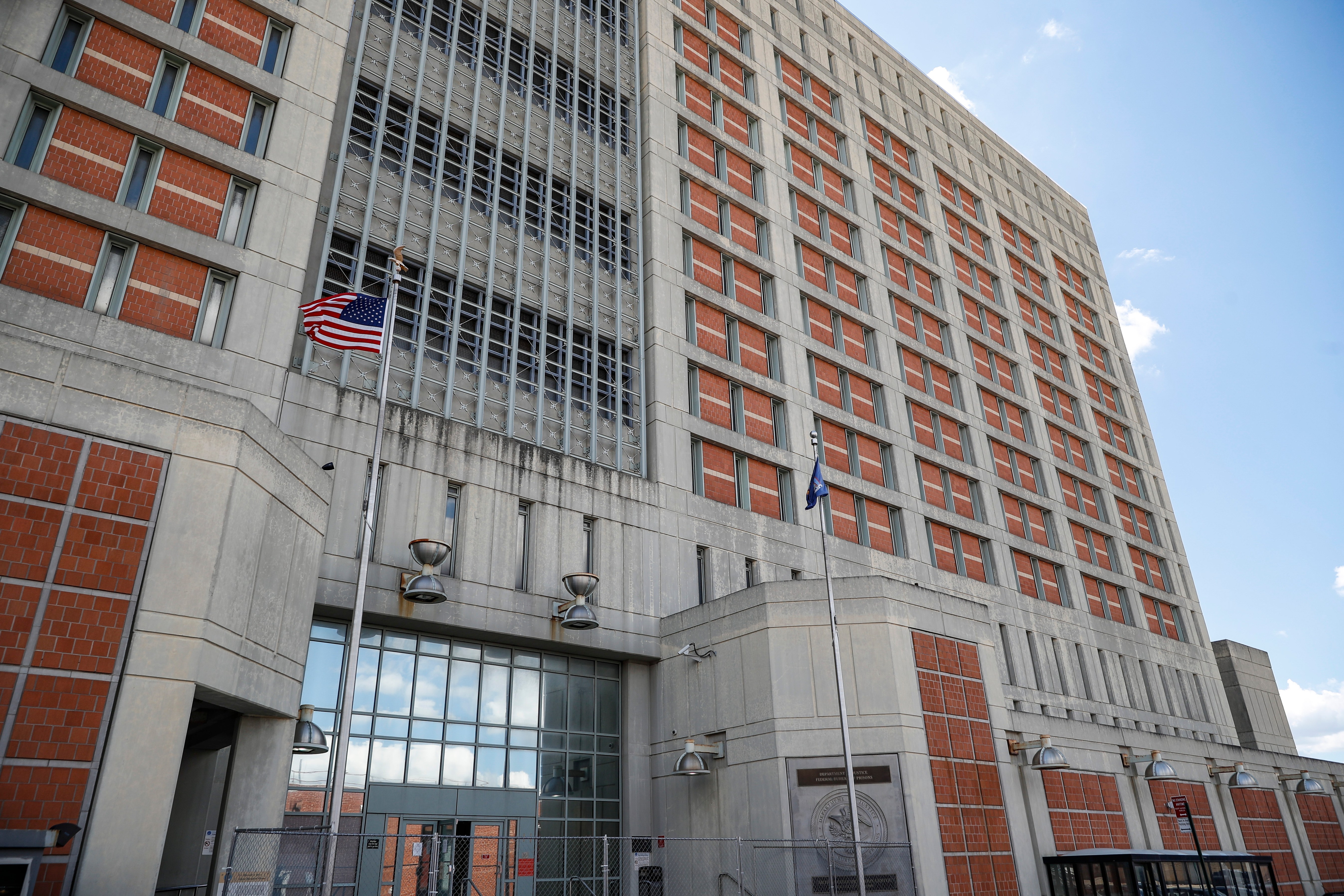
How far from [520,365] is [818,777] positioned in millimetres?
15633

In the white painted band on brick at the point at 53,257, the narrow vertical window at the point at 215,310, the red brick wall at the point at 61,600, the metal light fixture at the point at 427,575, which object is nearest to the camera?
the red brick wall at the point at 61,600

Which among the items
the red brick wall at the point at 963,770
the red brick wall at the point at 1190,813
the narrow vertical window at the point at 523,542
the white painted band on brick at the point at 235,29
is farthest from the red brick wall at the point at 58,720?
the red brick wall at the point at 1190,813

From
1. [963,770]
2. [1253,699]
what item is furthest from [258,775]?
[1253,699]

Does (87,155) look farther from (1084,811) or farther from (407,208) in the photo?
(1084,811)

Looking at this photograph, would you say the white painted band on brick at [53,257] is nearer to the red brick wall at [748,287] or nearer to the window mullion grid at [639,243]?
the window mullion grid at [639,243]

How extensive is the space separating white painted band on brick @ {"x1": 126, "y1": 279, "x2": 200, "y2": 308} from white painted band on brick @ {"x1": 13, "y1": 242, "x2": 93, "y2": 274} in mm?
883

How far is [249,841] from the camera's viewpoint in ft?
54.9

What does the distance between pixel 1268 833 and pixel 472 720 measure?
3478 cm

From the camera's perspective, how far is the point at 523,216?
32.4 meters

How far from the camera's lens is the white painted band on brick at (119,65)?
23953mm

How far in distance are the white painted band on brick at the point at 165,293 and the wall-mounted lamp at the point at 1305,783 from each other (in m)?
47.0

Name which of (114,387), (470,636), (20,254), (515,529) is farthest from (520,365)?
(114,387)

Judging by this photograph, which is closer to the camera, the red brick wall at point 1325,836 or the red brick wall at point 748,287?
the red brick wall at point 748,287

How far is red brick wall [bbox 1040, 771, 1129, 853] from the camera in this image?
96.1 feet
